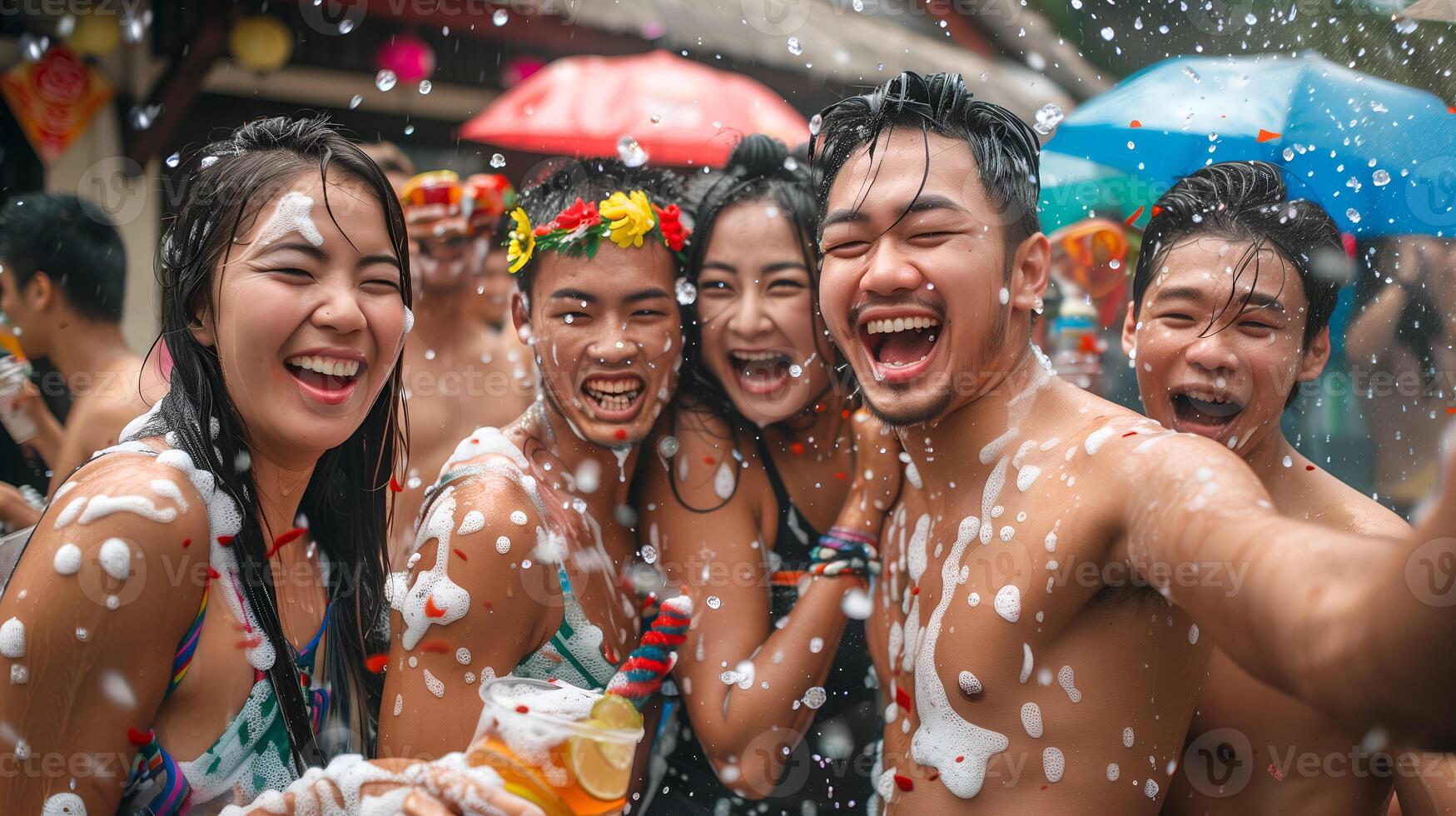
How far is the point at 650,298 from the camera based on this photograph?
3.05 m

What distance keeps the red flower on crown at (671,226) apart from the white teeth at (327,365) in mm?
1021

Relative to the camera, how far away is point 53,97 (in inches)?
247

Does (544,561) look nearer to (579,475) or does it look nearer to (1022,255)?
(579,475)

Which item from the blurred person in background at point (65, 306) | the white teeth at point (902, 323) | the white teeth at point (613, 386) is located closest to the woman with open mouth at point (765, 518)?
the white teeth at point (613, 386)

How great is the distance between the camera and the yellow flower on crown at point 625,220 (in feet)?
9.89

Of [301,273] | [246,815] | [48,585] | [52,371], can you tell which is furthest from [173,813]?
[52,371]

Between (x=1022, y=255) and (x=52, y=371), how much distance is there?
515cm

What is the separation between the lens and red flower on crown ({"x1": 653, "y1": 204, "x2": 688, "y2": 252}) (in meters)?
3.10

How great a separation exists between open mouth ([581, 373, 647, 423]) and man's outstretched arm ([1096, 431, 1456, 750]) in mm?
1509

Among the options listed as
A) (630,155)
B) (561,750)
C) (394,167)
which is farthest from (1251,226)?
(394,167)

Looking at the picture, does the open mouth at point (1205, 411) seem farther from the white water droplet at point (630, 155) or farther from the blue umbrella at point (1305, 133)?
the white water droplet at point (630, 155)

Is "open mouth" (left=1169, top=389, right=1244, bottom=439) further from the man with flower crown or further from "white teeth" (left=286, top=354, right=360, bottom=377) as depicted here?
"white teeth" (left=286, top=354, right=360, bottom=377)

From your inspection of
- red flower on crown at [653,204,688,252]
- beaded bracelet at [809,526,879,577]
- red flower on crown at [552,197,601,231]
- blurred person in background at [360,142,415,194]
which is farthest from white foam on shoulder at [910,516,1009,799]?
blurred person in background at [360,142,415,194]

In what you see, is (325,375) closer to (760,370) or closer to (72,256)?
(760,370)
